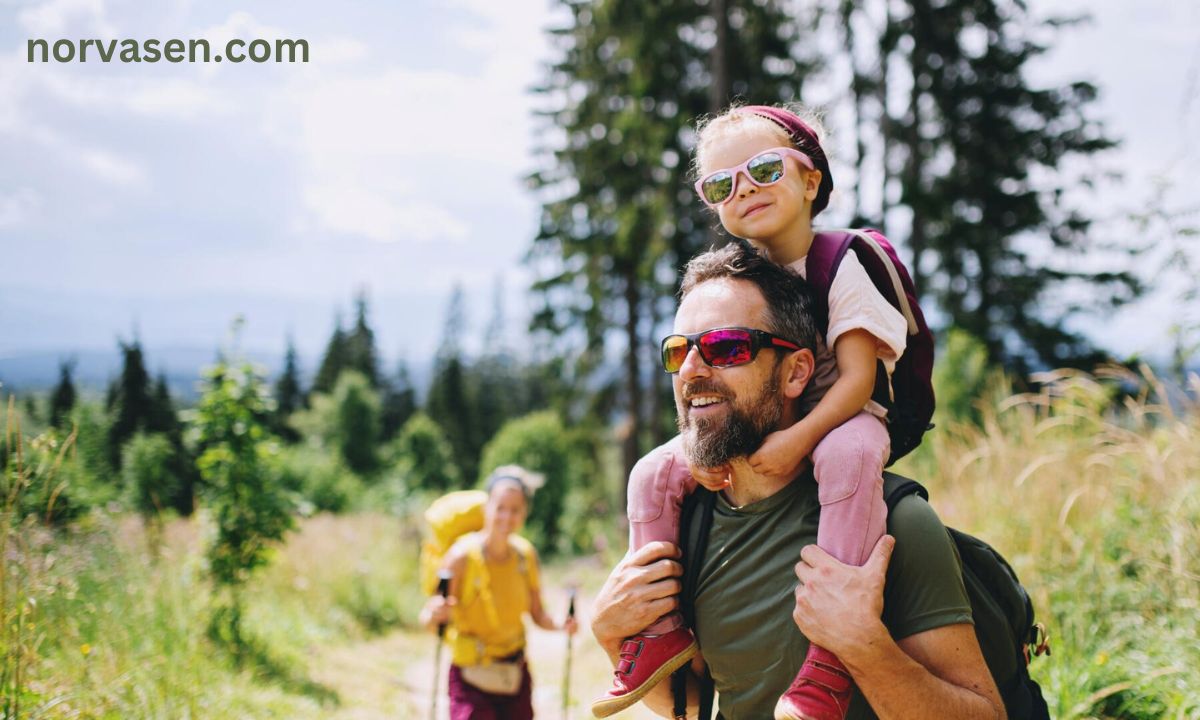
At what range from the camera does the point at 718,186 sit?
239cm

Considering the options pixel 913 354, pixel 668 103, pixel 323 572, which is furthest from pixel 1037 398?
pixel 668 103

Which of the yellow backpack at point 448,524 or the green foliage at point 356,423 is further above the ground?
the yellow backpack at point 448,524

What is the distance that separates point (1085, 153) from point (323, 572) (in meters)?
18.4

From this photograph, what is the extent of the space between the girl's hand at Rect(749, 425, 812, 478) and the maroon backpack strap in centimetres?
37

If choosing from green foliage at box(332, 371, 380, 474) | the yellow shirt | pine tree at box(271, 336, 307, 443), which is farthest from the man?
green foliage at box(332, 371, 380, 474)

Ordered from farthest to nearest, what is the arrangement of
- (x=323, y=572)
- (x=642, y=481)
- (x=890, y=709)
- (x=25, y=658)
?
(x=323, y=572), (x=25, y=658), (x=642, y=481), (x=890, y=709)

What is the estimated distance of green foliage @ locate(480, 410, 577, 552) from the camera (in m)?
20.0

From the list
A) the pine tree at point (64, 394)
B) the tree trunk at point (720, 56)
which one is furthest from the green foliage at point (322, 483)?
the tree trunk at point (720, 56)

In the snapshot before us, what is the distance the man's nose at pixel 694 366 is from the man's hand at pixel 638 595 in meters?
0.49

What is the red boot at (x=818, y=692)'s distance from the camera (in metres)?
1.82

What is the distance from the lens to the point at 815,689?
1846mm

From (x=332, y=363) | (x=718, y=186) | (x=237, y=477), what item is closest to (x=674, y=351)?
(x=718, y=186)

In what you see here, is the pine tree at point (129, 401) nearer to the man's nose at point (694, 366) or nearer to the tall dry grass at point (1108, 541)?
the man's nose at point (694, 366)

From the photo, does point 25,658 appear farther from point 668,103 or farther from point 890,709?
point 668,103
